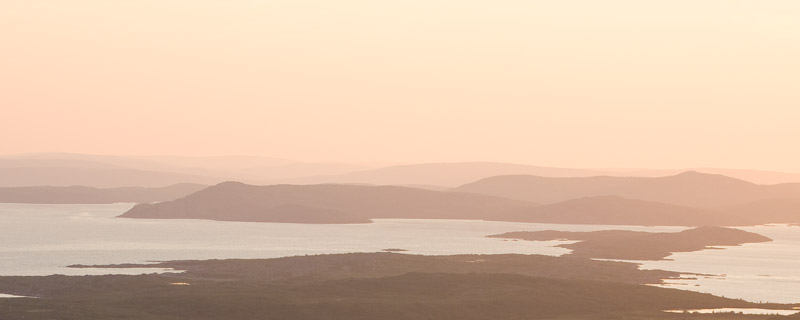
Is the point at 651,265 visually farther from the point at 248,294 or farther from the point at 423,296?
the point at 248,294

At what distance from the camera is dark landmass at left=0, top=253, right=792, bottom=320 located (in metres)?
→ 98.1

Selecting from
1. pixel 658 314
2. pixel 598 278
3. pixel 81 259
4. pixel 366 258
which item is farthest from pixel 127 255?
pixel 658 314

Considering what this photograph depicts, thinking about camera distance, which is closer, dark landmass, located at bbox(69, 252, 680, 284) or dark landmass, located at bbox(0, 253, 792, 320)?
dark landmass, located at bbox(0, 253, 792, 320)

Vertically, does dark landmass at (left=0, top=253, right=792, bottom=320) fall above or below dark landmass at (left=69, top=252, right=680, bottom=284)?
below

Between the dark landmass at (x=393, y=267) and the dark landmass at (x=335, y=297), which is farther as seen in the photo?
the dark landmass at (x=393, y=267)

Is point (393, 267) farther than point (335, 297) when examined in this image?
Yes

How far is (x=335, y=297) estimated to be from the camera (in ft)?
363

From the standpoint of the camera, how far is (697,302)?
114 m

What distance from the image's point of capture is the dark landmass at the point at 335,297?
98.1 meters

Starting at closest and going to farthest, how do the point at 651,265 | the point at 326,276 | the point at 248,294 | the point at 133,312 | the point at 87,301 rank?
the point at 133,312 → the point at 87,301 → the point at 248,294 → the point at 326,276 → the point at 651,265

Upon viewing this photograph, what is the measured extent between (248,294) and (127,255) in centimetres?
8428

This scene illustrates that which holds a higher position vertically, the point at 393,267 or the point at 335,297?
the point at 393,267

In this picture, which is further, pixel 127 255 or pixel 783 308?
pixel 127 255

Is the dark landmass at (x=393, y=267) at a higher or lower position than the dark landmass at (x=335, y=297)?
higher
